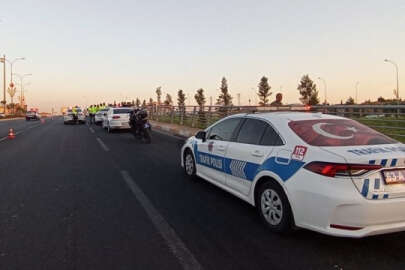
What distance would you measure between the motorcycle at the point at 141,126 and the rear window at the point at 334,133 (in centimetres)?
1112

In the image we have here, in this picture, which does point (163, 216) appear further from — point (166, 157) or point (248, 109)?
point (248, 109)

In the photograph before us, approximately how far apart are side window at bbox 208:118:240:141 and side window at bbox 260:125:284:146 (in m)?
0.94

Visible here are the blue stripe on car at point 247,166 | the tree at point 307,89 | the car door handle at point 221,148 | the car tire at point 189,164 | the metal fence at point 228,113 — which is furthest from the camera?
the tree at point 307,89

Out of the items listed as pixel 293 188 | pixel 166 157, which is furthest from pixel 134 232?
pixel 166 157

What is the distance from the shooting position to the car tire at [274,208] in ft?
14.1

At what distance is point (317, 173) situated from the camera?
390 centimetres

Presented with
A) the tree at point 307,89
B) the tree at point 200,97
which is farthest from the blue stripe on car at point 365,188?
the tree at point 200,97

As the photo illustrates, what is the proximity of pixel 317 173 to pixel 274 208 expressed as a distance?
0.87m

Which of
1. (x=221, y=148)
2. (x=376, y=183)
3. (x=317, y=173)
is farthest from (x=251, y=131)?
(x=376, y=183)

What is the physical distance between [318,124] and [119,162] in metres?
6.65

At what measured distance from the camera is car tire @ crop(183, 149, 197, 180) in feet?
24.7

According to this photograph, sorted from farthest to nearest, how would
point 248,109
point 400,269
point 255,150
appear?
point 248,109, point 255,150, point 400,269

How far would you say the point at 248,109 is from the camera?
52.5ft

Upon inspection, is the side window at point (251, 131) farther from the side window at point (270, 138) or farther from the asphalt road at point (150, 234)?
the asphalt road at point (150, 234)
